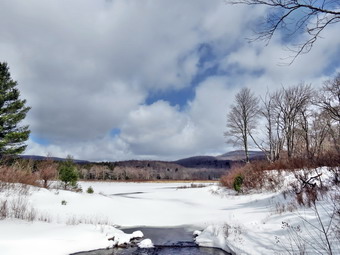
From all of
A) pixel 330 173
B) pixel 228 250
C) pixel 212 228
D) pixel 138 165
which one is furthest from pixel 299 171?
pixel 138 165

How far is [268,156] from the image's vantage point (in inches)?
1346

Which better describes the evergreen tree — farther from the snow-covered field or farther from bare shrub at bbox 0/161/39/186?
the snow-covered field

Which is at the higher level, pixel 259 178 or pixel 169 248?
pixel 259 178

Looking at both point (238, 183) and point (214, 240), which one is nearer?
point (214, 240)

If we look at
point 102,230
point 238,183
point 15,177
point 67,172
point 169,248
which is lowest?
point 169,248

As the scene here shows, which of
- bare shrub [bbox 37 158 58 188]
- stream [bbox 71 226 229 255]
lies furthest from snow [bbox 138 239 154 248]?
→ bare shrub [bbox 37 158 58 188]

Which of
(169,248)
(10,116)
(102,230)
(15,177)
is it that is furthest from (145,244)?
(10,116)

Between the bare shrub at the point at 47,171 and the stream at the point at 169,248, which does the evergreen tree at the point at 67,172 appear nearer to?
the bare shrub at the point at 47,171

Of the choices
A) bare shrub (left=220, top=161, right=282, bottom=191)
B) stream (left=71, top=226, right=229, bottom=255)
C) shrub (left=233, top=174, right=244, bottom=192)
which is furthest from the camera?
shrub (left=233, top=174, right=244, bottom=192)

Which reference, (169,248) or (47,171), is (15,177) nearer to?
(47,171)

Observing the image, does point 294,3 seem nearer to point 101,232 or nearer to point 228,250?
point 228,250

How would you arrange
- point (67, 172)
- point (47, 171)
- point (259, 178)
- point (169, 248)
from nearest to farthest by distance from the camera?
point (169, 248) → point (47, 171) → point (67, 172) → point (259, 178)

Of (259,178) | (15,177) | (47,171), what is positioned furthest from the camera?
(259,178)

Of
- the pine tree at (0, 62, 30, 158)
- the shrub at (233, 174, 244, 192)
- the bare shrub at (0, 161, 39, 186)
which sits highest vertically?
the pine tree at (0, 62, 30, 158)
